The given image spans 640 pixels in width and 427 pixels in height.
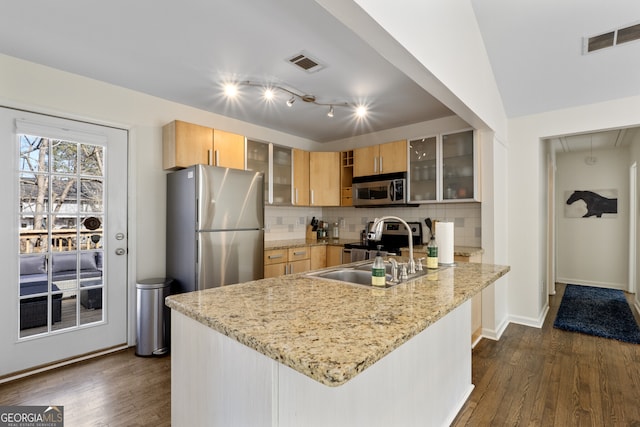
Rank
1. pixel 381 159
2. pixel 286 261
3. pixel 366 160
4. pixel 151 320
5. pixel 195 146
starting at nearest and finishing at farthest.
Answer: pixel 151 320 → pixel 195 146 → pixel 286 261 → pixel 381 159 → pixel 366 160

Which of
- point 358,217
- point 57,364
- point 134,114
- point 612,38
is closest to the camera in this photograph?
point 612,38

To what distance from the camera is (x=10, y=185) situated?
2369 millimetres

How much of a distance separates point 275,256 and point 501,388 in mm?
2313

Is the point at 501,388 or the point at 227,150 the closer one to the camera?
the point at 501,388

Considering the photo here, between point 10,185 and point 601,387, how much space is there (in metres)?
4.53

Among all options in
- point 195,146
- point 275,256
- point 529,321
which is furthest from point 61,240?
point 529,321

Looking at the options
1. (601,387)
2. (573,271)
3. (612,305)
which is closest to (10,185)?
(601,387)

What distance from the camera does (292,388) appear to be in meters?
0.93

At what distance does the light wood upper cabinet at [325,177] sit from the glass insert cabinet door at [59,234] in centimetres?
239

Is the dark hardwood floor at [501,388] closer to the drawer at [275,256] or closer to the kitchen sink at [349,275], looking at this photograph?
the kitchen sink at [349,275]

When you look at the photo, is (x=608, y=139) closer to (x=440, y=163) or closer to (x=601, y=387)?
(x=440, y=163)

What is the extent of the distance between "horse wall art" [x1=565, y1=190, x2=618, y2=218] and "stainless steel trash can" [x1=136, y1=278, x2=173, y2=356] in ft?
20.9

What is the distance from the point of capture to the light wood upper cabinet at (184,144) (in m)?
2.97

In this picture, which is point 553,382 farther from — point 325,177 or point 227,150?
point 227,150
